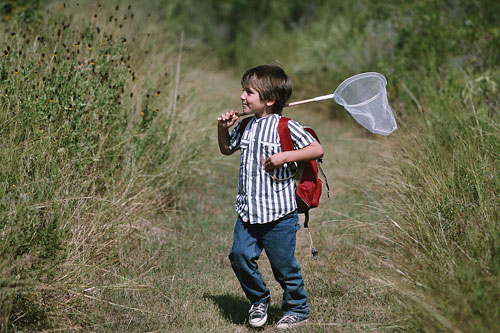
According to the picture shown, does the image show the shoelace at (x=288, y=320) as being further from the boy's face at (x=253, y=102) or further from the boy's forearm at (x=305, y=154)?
the boy's face at (x=253, y=102)

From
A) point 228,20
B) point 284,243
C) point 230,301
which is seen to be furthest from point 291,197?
point 228,20

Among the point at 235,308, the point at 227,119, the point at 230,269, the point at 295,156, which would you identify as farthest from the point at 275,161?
the point at 230,269

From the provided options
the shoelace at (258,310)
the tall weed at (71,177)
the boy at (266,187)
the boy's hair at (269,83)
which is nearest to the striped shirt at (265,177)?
the boy at (266,187)

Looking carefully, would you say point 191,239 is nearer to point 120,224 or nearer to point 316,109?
point 120,224

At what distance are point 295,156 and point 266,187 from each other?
273 millimetres

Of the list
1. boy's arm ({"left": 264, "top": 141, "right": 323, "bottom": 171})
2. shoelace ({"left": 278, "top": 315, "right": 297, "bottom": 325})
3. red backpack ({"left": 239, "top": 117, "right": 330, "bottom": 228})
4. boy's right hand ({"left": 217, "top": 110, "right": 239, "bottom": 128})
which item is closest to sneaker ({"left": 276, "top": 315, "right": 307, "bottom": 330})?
shoelace ({"left": 278, "top": 315, "right": 297, "bottom": 325})

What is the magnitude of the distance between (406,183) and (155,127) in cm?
263

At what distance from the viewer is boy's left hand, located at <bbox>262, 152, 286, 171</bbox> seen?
145 inches

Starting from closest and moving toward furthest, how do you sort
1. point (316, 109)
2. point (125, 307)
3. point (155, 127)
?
point (125, 307)
point (155, 127)
point (316, 109)

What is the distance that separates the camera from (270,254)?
388cm

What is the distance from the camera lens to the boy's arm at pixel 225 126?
3.88 m

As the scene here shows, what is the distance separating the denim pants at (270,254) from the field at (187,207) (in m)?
0.31

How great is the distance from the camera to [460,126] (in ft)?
19.7

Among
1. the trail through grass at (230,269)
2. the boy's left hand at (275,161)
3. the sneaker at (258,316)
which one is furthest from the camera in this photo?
the trail through grass at (230,269)
